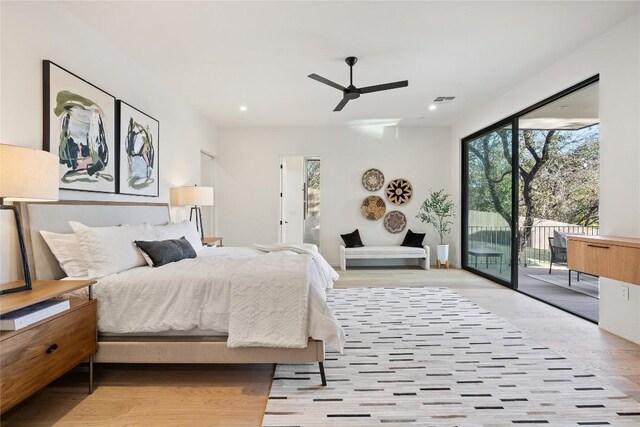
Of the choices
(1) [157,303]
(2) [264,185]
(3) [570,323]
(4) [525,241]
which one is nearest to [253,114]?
(2) [264,185]

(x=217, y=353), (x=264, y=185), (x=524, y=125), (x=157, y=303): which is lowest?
(x=217, y=353)

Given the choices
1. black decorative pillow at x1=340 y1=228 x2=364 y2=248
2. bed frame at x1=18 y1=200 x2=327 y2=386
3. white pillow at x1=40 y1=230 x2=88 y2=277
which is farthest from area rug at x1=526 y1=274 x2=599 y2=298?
white pillow at x1=40 y1=230 x2=88 y2=277

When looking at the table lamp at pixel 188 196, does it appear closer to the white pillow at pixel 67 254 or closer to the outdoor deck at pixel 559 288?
the white pillow at pixel 67 254

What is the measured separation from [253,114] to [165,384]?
180 inches

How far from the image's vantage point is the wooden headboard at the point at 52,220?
2.31 meters

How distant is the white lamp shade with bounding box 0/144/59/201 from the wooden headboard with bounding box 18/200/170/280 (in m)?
0.57

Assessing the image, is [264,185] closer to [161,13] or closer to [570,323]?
[161,13]

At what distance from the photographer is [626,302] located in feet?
9.85

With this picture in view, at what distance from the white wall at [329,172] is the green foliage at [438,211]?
0.46 feet

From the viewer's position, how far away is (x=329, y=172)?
690cm

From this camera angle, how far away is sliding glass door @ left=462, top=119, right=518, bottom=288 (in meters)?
4.90

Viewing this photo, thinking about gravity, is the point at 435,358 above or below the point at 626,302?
below

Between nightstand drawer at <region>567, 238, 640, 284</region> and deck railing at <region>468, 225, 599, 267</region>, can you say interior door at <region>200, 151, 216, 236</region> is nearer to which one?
deck railing at <region>468, 225, 599, 267</region>

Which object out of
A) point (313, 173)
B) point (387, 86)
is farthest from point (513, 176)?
point (313, 173)
